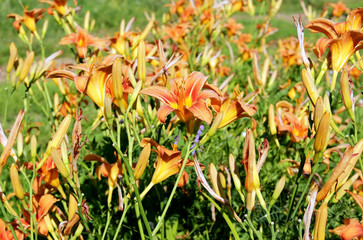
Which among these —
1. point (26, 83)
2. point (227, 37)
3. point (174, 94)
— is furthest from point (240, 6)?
point (174, 94)

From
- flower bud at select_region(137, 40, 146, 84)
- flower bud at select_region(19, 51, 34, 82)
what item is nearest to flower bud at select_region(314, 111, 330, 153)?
flower bud at select_region(137, 40, 146, 84)

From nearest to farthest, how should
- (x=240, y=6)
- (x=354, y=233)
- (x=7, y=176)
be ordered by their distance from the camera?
(x=354, y=233)
(x=7, y=176)
(x=240, y=6)

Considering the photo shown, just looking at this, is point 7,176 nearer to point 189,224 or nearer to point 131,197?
point 189,224

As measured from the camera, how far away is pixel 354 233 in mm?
904

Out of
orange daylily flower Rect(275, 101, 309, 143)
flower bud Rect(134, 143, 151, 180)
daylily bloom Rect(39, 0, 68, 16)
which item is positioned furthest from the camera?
daylily bloom Rect(39, 0, 68, 16)

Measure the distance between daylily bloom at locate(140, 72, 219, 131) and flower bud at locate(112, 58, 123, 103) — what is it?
6 cm

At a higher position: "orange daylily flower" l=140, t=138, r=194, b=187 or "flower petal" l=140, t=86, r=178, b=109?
"flower petal" l=140, t=86, r=178, b=109

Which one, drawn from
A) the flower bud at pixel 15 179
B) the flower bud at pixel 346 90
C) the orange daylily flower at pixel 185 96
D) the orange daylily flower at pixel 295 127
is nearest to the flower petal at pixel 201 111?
the orange daylily flower at pixel 185 96

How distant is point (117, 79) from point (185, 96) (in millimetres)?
199

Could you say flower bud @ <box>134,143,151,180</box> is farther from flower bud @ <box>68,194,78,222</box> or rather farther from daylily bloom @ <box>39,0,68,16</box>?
daylily bloom @ <box>39,0,68,16</box>

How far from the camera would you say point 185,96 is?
1051 millimetres

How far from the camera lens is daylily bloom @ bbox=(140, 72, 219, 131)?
3.26 feet

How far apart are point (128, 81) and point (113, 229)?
28.4 inches

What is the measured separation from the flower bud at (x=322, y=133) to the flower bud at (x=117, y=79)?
19.5 inches
